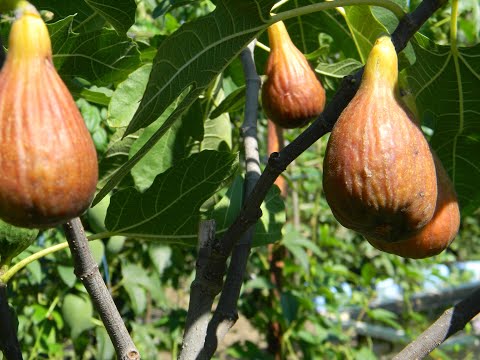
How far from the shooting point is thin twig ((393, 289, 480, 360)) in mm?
813

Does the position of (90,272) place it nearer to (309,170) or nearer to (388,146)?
(388,146)

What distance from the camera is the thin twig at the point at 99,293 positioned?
29.3 inches

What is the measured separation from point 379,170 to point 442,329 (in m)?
0.26

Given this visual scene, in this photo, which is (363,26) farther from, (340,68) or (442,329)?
(442,329)

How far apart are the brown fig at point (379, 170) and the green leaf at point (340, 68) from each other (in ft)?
1.44

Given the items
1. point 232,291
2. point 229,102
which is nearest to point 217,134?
point 229,102

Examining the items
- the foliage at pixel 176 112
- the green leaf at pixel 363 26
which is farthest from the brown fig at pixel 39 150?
the green leaf at pixel 363 26

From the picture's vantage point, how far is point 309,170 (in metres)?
2.51

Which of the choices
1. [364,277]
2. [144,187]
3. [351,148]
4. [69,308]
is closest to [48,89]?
[351,148]

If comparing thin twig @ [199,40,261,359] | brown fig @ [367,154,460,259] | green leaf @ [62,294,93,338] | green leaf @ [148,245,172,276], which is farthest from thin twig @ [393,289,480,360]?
green leaf @ [148,245,172,276]

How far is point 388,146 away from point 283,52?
1.55 ft

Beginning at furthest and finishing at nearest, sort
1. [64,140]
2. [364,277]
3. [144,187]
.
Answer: [364,277] → [144,187] → [64,140]

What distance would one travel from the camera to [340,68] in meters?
1.17

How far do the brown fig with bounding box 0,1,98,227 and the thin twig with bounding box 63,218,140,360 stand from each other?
0.22m
